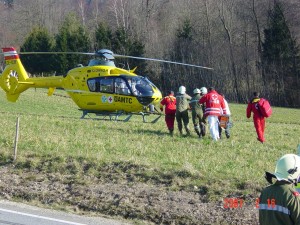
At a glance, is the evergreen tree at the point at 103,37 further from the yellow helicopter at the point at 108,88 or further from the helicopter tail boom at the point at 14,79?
the yellow helicopter at the point at 108,88

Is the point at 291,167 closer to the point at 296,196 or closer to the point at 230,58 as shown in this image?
the point at 296,196

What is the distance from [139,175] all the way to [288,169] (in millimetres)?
6990

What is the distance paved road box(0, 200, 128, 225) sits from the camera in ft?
32.1

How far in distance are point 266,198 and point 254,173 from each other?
6.57 metres

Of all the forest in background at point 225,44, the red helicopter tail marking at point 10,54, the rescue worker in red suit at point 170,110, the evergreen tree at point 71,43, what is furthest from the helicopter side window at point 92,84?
the evergreen tree at point 71,43

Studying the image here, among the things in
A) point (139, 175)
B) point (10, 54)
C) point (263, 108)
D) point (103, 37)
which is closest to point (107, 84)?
point (263, 108)

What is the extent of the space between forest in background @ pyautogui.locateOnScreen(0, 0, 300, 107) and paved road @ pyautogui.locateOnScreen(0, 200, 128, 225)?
5546cm

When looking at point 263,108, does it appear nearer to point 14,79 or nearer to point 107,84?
point 107,84

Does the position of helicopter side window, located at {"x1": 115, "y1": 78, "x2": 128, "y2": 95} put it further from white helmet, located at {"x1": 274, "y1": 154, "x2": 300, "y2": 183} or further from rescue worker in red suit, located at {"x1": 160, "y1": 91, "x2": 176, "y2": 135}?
white helmet, located at {"x1": 274, "y1": 154, "x2": 300, "y2": 183}

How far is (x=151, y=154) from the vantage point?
14.1 meters

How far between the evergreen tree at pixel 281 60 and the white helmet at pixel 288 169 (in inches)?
2357

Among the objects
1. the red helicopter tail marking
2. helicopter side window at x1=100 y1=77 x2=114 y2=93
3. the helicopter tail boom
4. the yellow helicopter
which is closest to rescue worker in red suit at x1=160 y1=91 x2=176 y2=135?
the yellow helicopter

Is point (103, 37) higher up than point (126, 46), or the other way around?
point (103, 37)

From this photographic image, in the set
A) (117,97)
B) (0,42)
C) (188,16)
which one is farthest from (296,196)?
(0,42)
